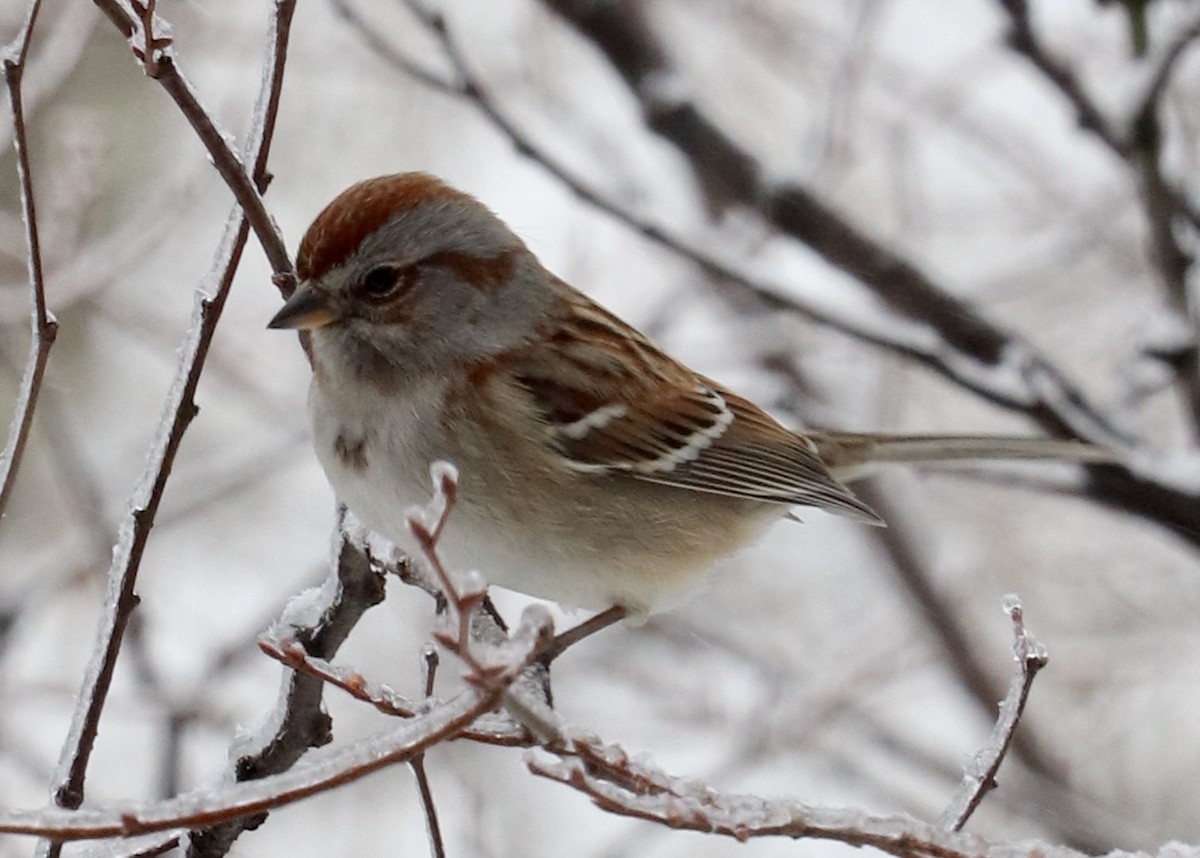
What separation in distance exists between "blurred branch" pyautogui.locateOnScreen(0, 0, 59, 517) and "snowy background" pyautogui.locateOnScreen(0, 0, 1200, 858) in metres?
1.92

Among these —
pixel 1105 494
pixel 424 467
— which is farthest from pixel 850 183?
pixel 424 467

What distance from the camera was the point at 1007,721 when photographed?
5.66ft

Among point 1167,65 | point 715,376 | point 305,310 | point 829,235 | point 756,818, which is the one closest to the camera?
point 756,818

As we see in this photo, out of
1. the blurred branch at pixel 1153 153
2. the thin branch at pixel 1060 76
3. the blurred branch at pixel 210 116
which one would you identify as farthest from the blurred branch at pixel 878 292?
the blurred branch at pixel 210 116

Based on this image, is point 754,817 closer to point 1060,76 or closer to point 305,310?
point 305,310

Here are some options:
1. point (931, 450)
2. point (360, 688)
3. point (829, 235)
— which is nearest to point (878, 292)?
point (829, 235)

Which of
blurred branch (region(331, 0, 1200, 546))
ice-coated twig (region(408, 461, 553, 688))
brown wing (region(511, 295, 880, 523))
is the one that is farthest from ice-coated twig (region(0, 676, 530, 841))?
blurred branch (region(331, 0, 1200, 546))

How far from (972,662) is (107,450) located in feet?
14.4

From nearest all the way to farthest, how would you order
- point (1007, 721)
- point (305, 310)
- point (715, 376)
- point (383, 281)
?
1. point (1007, 721)
2. point (305, 310)
3. point (383, 281)
4. point (715, 376)

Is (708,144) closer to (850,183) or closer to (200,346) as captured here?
(200,346)

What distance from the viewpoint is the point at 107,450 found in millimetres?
7227

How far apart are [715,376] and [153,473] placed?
3579 mm

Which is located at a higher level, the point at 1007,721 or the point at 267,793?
the point at 1007,721

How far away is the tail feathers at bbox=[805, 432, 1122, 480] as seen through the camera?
3.62m
